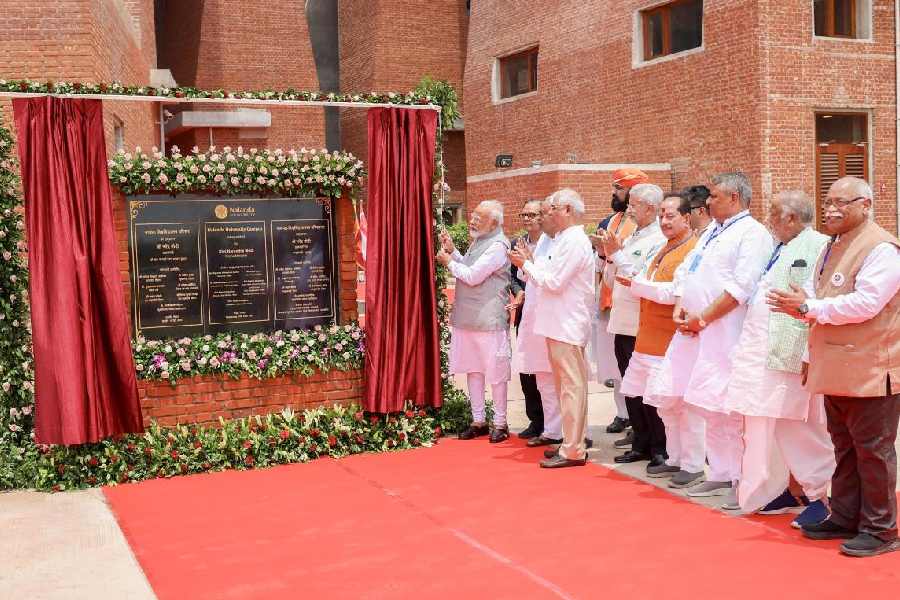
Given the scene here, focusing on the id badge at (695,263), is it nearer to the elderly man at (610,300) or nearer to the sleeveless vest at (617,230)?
the sleeveless vest at (617,230)

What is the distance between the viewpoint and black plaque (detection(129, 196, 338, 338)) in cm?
779

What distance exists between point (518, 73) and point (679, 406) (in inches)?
820

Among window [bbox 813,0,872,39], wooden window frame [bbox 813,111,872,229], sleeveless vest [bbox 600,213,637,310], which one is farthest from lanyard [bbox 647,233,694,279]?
window [bbox 813,0,872,39]

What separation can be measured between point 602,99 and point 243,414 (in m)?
16.7

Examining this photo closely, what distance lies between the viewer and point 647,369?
7051 mm

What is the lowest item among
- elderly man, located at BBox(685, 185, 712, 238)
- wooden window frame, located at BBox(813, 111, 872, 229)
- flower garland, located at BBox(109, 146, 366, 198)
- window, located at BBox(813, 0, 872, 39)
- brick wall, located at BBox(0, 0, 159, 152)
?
elderly man, located at BBox(685, 185, 712, 238)

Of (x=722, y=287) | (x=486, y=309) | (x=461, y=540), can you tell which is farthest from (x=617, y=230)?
(x=461, y=540)

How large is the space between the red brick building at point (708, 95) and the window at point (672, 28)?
0.03 m

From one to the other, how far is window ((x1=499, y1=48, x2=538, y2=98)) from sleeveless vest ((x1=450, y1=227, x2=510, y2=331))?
18.1 metres

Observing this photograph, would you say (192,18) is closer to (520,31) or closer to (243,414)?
(520,31)

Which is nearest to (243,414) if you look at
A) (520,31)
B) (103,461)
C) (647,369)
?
(103,461)

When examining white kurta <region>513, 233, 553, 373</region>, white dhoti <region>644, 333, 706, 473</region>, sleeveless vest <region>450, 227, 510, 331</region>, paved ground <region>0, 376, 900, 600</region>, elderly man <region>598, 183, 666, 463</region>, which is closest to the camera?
paved ground <region>0, 376, 900, 600</region>

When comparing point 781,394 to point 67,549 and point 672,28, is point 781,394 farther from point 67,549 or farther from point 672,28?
point 672,28

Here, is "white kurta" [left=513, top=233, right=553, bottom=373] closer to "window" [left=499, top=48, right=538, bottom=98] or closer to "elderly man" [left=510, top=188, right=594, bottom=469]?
"elderly man" [left=510, top=188, right=594, bottom=469]
